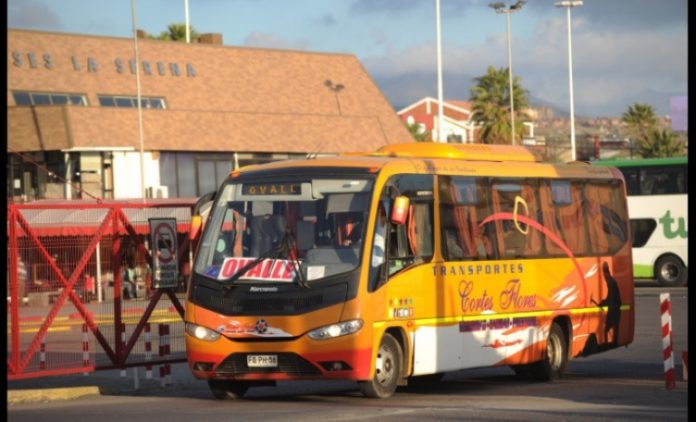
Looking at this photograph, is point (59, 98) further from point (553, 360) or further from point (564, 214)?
→ point (553, 360)

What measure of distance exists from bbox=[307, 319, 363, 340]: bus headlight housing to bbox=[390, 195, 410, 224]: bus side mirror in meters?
1.22

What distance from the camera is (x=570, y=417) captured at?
44.4 feet

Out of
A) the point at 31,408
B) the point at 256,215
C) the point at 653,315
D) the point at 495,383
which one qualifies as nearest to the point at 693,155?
the point at 495,383

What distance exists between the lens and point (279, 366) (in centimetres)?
1620

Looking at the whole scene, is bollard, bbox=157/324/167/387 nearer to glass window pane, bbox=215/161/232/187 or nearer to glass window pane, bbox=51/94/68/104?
glass window pane, bbox=51/94/68/104

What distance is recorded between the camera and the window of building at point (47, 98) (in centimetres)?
5794

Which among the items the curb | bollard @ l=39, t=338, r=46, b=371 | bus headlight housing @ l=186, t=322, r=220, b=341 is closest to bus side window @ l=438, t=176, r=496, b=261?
bus headlight housing @ l=186, t=322, r=220, b=341

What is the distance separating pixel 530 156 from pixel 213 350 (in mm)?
6376

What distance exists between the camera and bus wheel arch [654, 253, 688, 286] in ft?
151

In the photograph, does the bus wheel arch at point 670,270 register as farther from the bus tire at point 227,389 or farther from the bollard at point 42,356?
the bollard at point 42,356

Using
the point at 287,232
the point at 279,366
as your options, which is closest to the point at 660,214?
the point at 287,232

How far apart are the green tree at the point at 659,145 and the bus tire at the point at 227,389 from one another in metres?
83.2

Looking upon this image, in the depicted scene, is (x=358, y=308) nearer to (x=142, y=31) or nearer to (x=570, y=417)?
(x=570, y=417)

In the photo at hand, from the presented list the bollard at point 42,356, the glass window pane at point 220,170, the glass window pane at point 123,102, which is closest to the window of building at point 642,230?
the glass window pane at point 220,170
